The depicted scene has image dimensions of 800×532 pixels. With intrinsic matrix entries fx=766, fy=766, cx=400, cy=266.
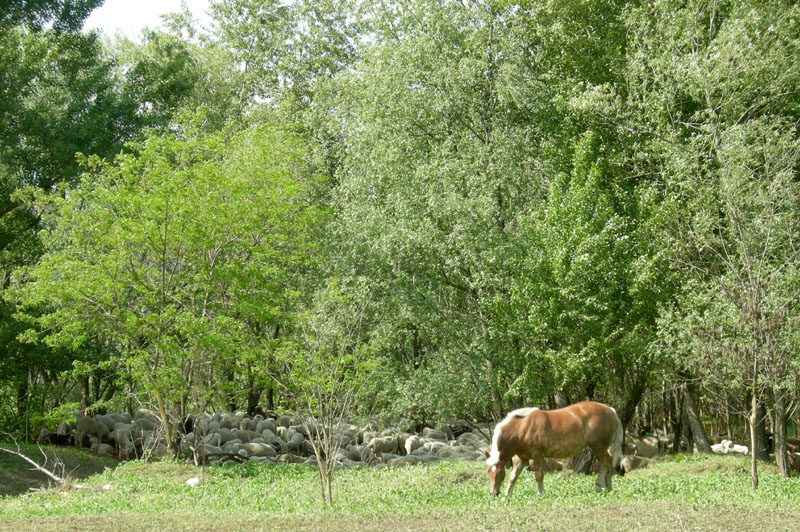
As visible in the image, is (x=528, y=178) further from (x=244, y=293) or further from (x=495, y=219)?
(x=244, y=293)

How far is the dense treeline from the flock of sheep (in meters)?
1.61

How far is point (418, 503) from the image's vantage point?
1171 centimetres

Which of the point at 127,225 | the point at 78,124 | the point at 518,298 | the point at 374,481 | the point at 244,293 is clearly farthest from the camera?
the point at 78,124

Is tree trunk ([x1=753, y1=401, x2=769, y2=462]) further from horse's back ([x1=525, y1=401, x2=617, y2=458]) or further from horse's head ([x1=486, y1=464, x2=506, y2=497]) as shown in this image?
horse's head ([x1=486, y1=464, x2=506, y2=497])

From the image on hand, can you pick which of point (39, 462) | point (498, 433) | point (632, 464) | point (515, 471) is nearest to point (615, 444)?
point (515, 471)

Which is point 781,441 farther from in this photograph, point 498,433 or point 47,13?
point 47,13

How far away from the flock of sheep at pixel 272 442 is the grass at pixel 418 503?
15.7 feet

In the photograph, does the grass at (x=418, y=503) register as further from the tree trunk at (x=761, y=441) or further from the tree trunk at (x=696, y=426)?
the tree trunk at (x=696, y=426)

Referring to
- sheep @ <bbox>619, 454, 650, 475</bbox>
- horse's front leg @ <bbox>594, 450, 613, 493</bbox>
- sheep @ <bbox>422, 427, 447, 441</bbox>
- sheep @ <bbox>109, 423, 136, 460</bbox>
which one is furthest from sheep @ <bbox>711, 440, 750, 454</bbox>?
sheep @ <bbox>109, 423, 136, 460</bbox>

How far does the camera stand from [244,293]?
21.1 m

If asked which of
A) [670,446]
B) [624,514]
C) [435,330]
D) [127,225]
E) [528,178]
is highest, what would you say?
[528,178]

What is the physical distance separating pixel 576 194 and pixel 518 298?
107 inches

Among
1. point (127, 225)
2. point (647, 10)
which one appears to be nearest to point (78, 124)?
point (127, 225)

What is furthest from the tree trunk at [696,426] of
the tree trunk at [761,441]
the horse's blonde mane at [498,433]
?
the horse's blonde mane at [498,433]
